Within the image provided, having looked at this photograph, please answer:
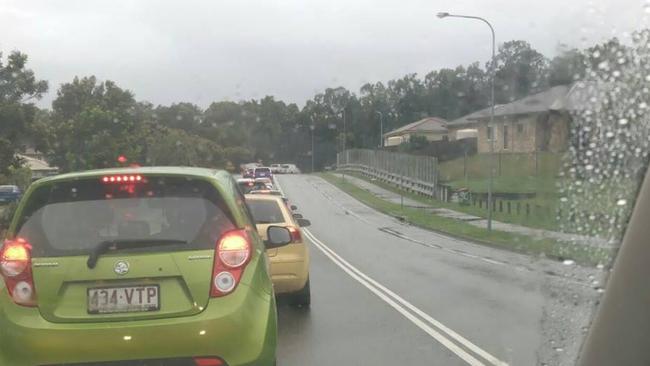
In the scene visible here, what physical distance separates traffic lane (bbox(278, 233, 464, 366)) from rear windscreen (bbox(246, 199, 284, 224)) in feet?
3.50

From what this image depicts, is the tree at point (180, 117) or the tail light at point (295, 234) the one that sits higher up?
the tree at point (180, 117)

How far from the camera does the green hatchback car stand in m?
4.13

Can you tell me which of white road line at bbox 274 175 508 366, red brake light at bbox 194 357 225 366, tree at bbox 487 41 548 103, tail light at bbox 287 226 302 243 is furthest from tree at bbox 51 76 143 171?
red brake light at bbox 194 357 225 366

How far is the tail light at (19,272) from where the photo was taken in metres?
4.20

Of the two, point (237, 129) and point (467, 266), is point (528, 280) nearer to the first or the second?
point (467, 266)

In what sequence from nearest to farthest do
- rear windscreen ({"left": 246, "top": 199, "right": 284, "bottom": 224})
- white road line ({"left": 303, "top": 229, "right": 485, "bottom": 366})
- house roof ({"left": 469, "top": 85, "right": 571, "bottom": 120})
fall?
house roof ({"left": 469, "top": 85, "right": 571, "bottom": 120})
white road line ({"left": 303, "top": 229, "right": 485, "bottom": 366})
rear windscreen ({"left": 246, "top": 199, "right": 284, "bottom": 224})

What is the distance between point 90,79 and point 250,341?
35.1 metres

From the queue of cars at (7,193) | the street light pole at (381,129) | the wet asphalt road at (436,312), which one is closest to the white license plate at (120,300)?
the wet asphalt road at (436,312)

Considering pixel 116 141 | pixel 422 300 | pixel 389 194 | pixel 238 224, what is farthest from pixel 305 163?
pixel 238 224

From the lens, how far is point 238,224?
4.50 m

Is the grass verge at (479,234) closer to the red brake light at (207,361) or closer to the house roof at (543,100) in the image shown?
the house roof at (543,100)

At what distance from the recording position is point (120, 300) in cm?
418

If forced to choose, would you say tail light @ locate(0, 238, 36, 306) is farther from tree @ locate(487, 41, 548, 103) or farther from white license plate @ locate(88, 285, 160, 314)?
tree @ locate(487, 41, 548, 103)

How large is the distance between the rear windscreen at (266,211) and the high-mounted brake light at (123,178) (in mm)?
5223
